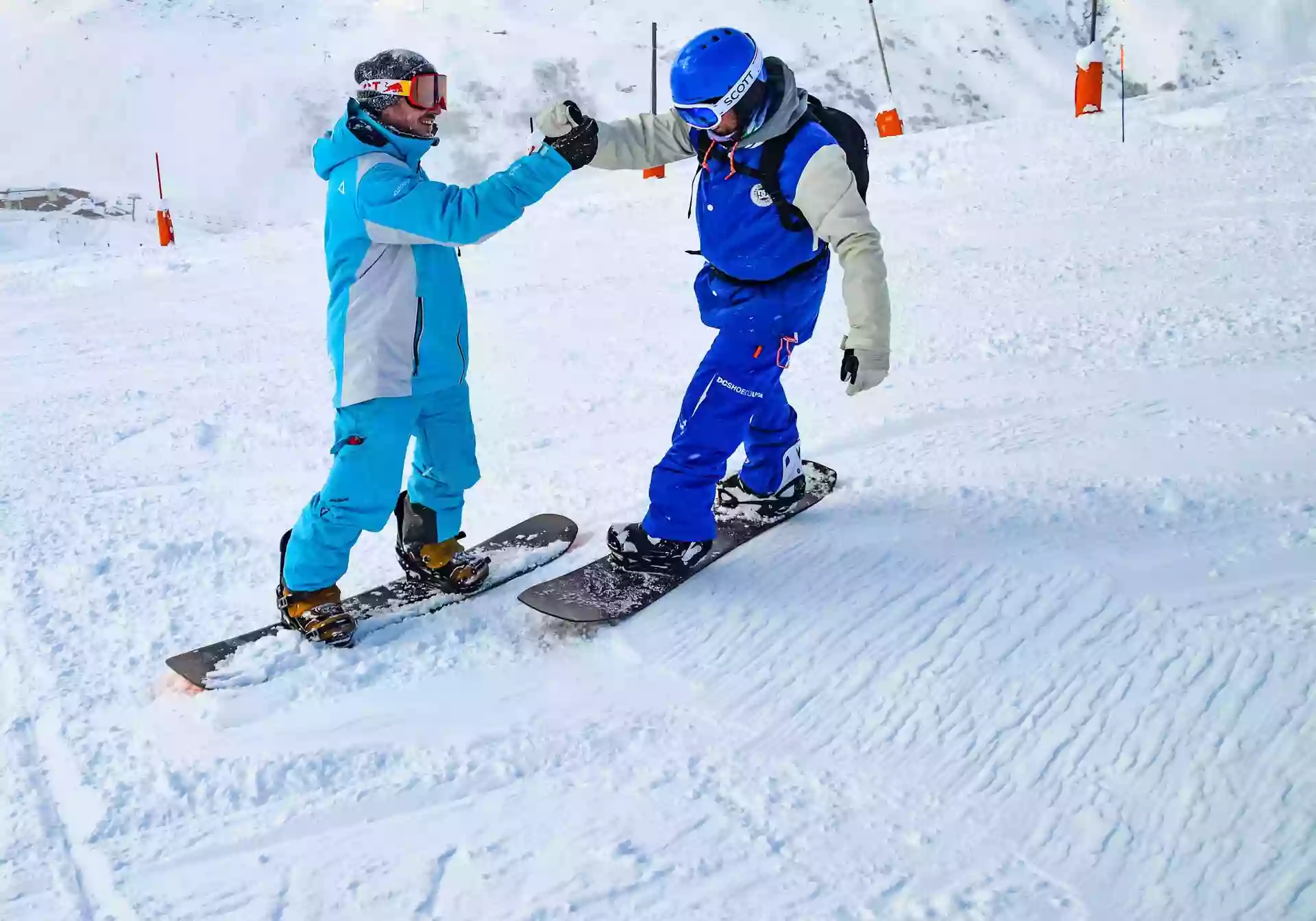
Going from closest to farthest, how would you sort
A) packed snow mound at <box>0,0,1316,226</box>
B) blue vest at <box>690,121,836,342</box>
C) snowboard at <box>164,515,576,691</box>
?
snowboard at <box>164,515,576,691</box>
blue vest at <box>690,121,836,342</box>
packed snow mound at <box>0,0,1316,226</box>

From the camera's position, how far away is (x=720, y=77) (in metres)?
3.19

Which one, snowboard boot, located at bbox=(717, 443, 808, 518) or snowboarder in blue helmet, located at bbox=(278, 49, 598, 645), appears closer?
snowboarder in blue helmet, located at bbox=(278, 49, 598, 645)

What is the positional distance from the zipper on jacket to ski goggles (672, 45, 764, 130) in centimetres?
101

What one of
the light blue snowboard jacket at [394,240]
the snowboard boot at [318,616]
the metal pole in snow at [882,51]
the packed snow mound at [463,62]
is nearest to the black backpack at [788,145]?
the light blue snowboard jacket at [394,240]

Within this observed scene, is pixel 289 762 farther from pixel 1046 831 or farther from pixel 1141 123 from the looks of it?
pixel 1141 123

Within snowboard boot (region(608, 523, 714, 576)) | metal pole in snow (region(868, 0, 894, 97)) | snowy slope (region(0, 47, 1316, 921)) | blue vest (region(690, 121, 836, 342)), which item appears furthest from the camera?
metal pole in snow (region(868, 0, 894, 97))

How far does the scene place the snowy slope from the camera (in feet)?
8.00

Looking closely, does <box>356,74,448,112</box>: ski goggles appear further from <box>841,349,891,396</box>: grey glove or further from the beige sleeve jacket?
<box>841,349,891,396</box>: grey glove

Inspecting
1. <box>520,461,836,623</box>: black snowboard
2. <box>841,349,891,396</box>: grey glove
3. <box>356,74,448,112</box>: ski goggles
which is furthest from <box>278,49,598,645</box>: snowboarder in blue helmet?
<box>841,349,891,396</box>: grey glove

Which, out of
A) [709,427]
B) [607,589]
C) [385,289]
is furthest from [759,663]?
[385,289]

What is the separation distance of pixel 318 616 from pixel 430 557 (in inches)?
19.0

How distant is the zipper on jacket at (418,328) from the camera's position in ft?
10.5

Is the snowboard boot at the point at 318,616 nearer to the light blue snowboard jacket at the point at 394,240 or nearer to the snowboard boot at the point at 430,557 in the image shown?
the snowboard boot at the point at 430,557

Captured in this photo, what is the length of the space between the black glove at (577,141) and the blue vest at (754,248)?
0.46 m
